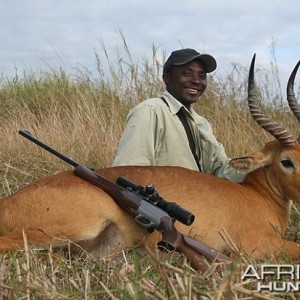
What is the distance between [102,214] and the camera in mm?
4500

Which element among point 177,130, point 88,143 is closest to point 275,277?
point 177,130

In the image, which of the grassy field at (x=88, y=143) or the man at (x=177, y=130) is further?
the man at (x=177, y=130)

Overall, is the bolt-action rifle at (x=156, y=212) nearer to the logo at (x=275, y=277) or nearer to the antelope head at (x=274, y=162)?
the logo at (x=275, y=277)

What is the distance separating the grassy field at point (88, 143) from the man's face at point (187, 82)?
145 cm

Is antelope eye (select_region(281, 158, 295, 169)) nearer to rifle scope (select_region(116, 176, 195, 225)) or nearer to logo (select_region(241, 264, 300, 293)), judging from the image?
rifle scope (select_region(116, 176, 195, 225))

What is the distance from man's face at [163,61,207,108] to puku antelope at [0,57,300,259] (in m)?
0.93

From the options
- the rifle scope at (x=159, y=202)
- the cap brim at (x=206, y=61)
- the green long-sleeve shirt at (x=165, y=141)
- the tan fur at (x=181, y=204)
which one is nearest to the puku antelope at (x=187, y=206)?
the tan fur at (x=181, y=204)

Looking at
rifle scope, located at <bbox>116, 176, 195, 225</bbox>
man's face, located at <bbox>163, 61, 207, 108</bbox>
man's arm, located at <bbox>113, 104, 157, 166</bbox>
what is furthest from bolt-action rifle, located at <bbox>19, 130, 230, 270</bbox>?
man's face, located at <bbox>163, 61, 207, 108</bbox>

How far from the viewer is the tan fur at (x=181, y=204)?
441 centimetres

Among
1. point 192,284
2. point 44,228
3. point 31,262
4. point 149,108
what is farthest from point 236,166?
point 192,284

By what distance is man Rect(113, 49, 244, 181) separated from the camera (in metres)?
5.62

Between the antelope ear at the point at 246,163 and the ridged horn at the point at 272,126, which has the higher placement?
the ridged horn at the point at 272,126

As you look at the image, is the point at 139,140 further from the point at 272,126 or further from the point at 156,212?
the point at 156,212

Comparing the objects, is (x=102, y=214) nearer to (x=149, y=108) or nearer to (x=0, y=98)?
(x=149, y=108)
